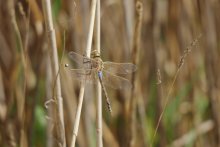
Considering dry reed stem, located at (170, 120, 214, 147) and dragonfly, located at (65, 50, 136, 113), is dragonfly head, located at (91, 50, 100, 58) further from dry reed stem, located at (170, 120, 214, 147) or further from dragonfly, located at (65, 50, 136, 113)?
dry reed stem, located at (170, 120, 214, 147)

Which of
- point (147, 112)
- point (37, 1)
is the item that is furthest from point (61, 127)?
point (147, 112)

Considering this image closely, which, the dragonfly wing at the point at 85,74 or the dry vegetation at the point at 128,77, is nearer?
the dragonfly wing at the point at 85,74

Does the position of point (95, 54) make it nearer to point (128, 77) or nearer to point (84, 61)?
point (84, 61)

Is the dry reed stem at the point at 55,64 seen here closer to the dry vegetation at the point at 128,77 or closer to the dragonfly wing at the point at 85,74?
the dragonfly wing at the point at 85,74

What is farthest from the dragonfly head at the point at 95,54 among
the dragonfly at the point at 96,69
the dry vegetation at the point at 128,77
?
the dry vegetation at the point at 128,77

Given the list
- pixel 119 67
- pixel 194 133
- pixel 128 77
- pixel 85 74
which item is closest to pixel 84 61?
pixel 85 74

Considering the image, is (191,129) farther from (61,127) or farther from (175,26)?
(61,127)
